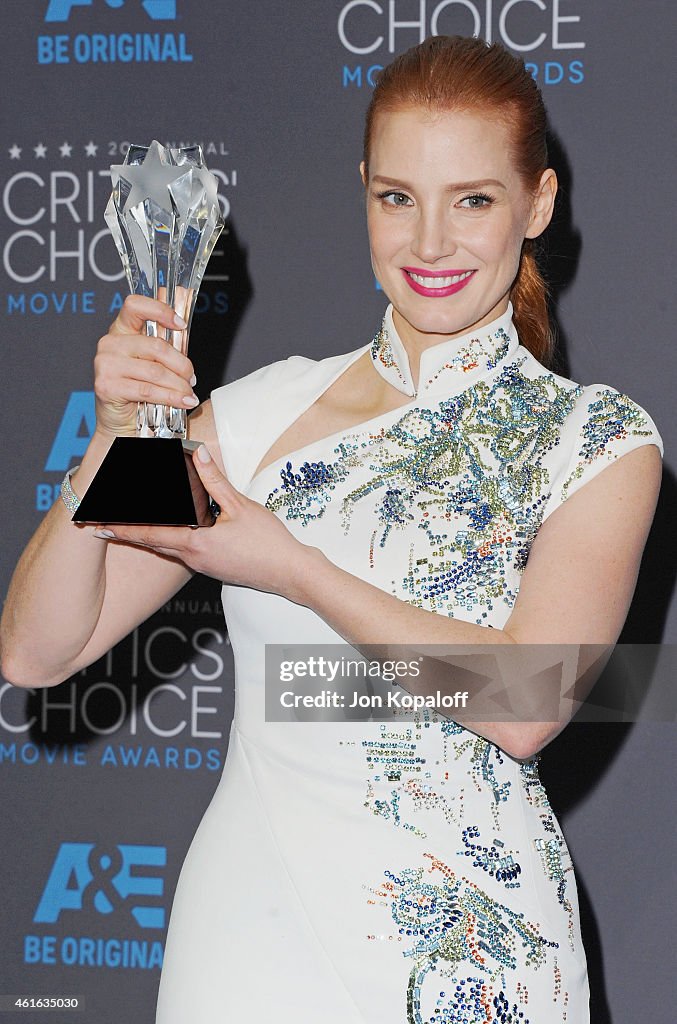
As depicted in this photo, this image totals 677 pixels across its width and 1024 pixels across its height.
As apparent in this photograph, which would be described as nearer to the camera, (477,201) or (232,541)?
(232,541)

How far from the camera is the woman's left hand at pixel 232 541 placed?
0.94 meters

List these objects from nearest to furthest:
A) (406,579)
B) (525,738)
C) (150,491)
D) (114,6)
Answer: (150,491) < (525,738) < (406,579) < (114,6)

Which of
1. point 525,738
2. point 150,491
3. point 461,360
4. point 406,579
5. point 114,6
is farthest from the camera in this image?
point 114,6

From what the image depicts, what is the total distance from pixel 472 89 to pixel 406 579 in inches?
18.0

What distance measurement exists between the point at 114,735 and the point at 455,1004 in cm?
112

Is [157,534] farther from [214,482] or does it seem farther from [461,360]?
[461,360]

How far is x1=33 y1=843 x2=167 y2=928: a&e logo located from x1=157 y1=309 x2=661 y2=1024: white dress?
3.01 ft

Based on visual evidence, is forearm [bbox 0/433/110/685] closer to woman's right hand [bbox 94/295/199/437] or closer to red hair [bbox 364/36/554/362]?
woman's right hand [bbox 94/295/199/437]

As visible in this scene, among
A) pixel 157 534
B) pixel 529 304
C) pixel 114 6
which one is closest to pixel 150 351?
pixel 157 534

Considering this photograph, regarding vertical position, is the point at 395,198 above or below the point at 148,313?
above

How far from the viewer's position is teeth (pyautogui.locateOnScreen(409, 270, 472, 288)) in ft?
3.86

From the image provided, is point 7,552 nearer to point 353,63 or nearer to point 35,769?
point 35,769

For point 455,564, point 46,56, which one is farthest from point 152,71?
point 455,564

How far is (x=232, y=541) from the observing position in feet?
3.13
